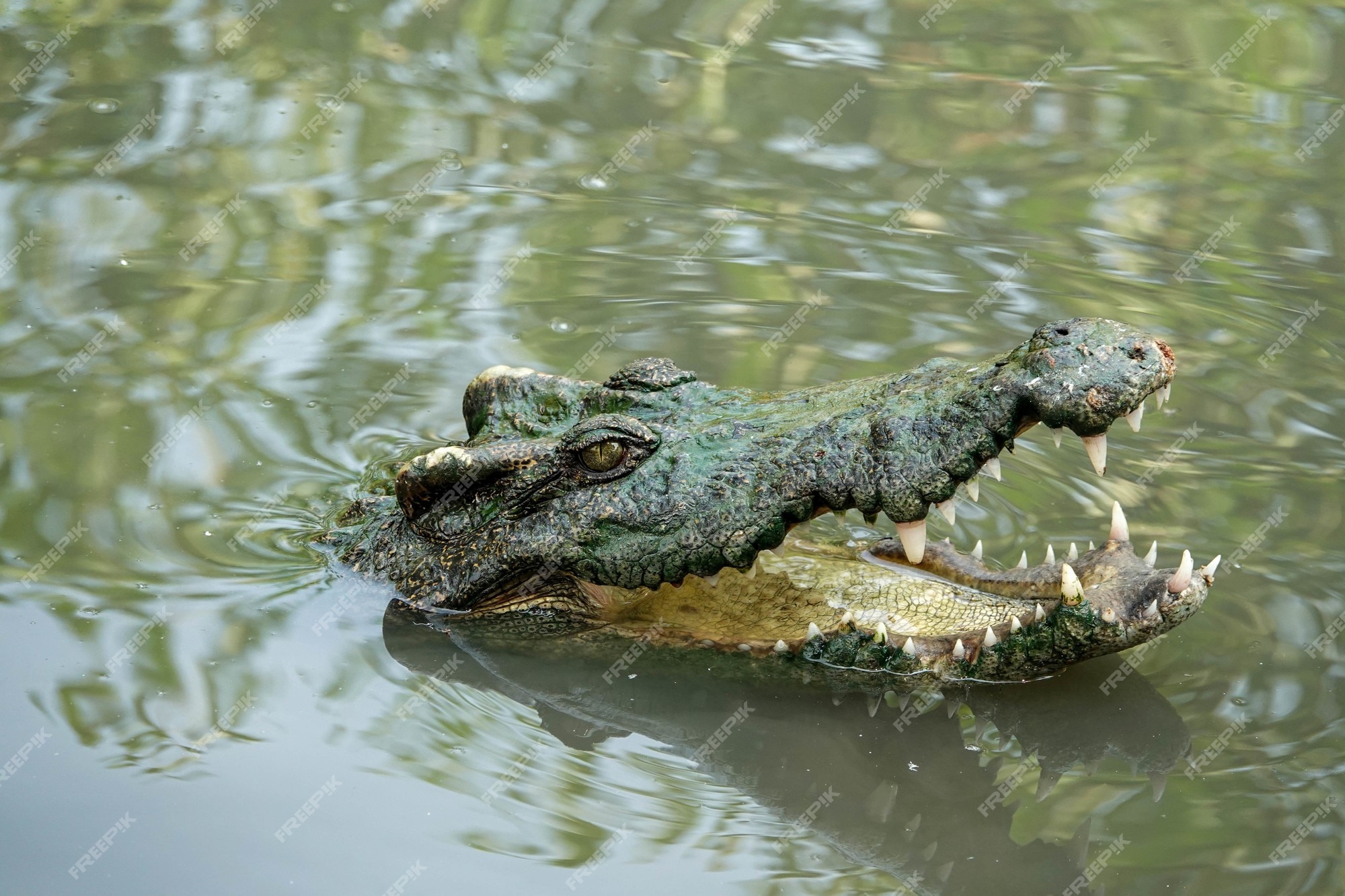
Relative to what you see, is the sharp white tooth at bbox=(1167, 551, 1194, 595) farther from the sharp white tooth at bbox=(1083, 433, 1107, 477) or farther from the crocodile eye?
the crocodile eye

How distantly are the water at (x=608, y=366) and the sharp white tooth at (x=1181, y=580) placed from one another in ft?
2.21

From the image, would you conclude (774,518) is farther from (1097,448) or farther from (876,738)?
(1097,448)

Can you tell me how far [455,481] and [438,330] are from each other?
274cm

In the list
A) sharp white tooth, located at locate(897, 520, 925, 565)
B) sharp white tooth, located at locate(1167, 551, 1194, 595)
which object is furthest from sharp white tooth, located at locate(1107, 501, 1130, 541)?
sharp white tooth, located at locate(897, 520, 925, 565)

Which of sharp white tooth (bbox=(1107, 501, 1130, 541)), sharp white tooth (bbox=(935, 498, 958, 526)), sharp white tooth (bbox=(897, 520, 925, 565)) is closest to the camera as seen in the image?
sharp white tooth (bbox=(935, 498, 958, 526))

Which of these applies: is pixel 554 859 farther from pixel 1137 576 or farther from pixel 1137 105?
pixel 1137 105

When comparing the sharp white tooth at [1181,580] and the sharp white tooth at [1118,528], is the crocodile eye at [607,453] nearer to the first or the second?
the sharp white tooth at [1118,528]

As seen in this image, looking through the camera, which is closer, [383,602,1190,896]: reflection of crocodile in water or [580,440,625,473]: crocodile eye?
[383,602,1190,896]: reflection of crocodile in water

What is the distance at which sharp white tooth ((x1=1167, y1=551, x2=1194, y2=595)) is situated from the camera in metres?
4.92

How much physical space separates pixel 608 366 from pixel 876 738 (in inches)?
123

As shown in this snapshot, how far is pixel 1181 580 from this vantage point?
194 inches

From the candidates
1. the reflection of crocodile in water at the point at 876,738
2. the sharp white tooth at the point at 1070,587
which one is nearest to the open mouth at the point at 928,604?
the sharp white tooth at the point at 1070,587

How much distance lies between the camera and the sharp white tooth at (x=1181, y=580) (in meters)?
4.92

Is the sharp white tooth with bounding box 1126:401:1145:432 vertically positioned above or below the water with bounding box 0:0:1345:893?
above
